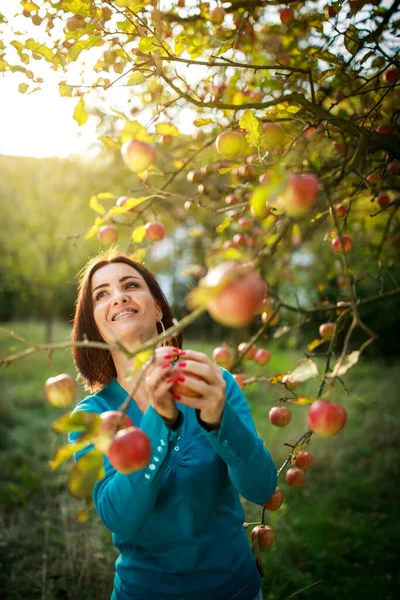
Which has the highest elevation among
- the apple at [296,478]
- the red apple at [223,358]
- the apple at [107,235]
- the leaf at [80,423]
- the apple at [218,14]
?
the apple at [218,14]

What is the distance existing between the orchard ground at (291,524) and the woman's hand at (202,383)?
337 mm

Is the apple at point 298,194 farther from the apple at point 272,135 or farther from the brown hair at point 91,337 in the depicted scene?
the brown hair at point 91,337

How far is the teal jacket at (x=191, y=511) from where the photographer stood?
115 cm

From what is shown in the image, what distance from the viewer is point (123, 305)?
1.53 meters

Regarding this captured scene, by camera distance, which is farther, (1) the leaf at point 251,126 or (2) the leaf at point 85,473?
(1) the leaf at point 251,126

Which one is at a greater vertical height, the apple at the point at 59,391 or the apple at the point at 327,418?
the apple at the point at 59,391

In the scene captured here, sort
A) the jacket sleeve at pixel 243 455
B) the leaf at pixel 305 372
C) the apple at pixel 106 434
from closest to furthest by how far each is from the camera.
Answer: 1. the apple at pixel 106 434
2. the leaf at pixel 305 372
3. the jacket sleeve at pixel 243 455

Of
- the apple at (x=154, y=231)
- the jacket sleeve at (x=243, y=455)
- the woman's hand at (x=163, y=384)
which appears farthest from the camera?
the apple at (x=154, y=231)

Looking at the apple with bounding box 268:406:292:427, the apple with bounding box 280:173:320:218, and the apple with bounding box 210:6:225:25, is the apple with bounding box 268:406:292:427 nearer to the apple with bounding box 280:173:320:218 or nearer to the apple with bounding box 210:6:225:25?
the apple with bounding box 280:173:320:218

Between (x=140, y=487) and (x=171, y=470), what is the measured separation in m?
0.28

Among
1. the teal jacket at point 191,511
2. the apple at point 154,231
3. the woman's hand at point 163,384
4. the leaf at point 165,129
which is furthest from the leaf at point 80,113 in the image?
the teal jacket at point 191,511

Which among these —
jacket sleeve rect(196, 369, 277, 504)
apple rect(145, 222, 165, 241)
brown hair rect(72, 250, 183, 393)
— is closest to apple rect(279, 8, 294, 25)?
apple rect(145, 222, 165, 241)

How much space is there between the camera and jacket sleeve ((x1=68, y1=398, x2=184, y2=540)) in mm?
1089

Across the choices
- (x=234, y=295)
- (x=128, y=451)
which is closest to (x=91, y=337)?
(x=128, y=451)
